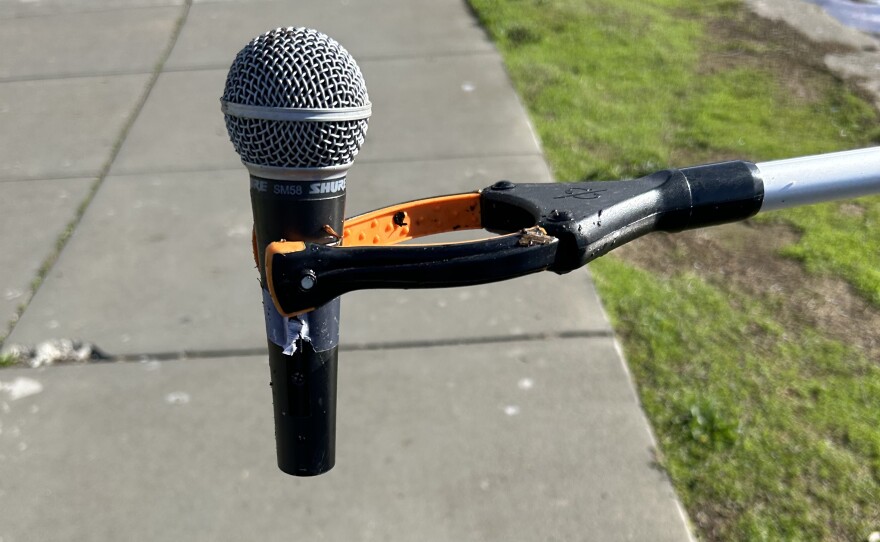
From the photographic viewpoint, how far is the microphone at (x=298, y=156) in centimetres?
109

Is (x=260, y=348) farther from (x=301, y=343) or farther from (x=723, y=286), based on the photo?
(x=301, y=343)

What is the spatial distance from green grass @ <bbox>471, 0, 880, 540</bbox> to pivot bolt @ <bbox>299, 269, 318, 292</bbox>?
193 cm

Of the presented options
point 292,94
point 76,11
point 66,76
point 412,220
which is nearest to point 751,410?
point 412,220

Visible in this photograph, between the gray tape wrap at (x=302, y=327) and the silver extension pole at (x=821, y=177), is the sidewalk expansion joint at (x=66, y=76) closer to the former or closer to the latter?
the gray tape wrap at (x=302, y=327)

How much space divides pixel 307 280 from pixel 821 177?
673 mm

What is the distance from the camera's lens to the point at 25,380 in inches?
125

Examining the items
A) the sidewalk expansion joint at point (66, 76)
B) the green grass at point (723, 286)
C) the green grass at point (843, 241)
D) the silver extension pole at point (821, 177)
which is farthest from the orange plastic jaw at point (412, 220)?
the sidewalk expansion joint at point (66, 76)

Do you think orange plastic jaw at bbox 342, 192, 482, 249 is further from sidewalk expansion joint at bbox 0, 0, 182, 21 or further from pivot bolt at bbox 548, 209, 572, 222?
sidewalk expansion joint at bbox 0, 0, 182, 21

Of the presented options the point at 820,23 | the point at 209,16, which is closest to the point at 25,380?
the point at 209,16

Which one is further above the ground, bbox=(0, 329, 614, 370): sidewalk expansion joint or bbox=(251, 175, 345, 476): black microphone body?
bbox=(251, 175, 345, 476): black microphone body

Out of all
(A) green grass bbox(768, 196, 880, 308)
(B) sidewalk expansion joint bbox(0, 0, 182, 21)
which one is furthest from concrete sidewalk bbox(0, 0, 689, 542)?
(B) sidewalk expansion joint bbox(0, 0, 182, 21)

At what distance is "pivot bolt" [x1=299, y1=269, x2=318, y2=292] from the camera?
100 cm

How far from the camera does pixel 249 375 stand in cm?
318

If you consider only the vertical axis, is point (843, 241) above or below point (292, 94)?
below
